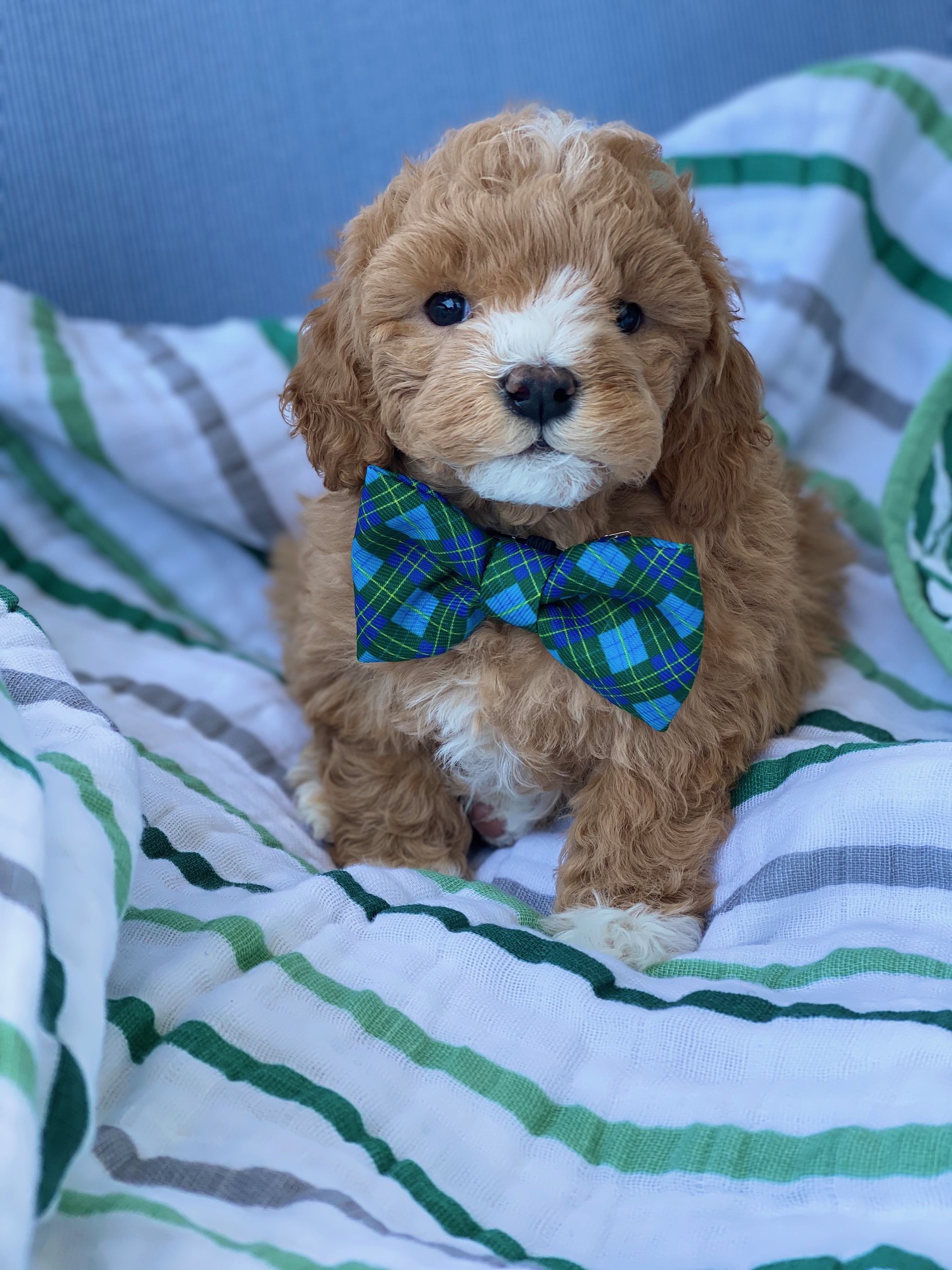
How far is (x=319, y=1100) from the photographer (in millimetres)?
1393

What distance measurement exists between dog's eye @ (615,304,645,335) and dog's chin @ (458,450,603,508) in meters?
0.22

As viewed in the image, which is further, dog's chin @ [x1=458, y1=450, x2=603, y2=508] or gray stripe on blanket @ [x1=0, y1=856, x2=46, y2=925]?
dog's chin @ [x1=458, y1=450, x2=603, y2=508]

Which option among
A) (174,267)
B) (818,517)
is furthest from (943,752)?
(174,267)

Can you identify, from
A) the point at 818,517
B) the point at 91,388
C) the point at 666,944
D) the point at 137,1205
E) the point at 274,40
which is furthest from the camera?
the point at 274,40

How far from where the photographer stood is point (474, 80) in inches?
130

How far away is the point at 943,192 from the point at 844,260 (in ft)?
1.04

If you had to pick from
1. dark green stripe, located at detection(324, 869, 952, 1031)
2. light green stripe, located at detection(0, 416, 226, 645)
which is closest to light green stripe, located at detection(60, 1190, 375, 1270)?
dark green stripe, located at detection(324, 869, 952, 1031)

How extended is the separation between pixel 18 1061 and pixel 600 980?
75cm

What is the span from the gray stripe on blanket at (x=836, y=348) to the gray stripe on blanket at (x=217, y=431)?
1208mm

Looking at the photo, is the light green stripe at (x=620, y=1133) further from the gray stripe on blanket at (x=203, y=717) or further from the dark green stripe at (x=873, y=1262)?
the gray stripe on blanket at (x=203, y=717)

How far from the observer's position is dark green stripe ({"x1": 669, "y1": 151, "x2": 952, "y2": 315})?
9.40 ft

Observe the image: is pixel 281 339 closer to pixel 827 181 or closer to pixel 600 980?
pixel 827 181

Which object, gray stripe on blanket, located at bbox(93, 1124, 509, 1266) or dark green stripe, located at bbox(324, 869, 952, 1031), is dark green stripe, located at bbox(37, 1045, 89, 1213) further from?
dark green stripe, located at bbox(324, 869, 952, 1031)

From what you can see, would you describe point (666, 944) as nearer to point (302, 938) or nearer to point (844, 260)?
point (302, 938)
